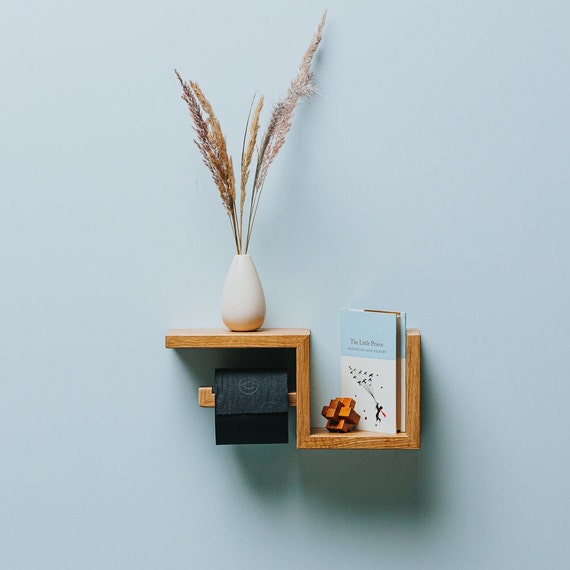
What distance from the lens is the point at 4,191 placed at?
→ 115 centimetres

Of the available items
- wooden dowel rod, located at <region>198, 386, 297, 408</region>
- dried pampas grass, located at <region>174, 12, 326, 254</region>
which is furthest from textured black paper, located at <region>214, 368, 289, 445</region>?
dried pampas grass, located at <region>174, 12, 326, 254</region>

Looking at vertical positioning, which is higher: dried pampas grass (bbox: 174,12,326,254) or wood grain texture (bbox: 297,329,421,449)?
dried pampas grass (bbox: 174,12,326,254)

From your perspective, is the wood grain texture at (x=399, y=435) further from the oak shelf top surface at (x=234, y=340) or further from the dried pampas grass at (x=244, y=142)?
the dried pampas grass at (x=244, y=142)

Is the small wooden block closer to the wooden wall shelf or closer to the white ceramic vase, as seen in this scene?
the wooden wall shelf

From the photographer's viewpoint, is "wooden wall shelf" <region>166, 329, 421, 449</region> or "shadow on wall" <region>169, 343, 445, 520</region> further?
"shadow on wall" <region>169, 343, 445, 520</region>

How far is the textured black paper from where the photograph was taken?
1.06 m

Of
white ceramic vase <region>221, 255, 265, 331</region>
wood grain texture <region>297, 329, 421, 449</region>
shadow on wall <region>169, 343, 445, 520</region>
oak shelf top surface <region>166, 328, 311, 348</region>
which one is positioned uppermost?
white ceramic vase <region>221, 255, 265, 331</region>

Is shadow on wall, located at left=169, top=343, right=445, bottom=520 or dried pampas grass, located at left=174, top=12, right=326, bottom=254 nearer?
dried pampas grass, located at left=174, top=12, right=326, bottom=254

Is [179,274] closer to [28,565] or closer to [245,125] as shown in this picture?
[245,125]

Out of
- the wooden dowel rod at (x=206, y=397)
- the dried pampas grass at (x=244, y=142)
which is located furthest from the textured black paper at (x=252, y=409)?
the dried pampas grass at (x=244, y=142)

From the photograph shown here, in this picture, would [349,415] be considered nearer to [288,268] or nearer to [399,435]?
[399,435]

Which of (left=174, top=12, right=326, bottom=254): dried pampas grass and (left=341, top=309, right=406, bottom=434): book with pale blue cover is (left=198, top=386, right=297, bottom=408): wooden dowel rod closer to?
(left=341, top=309, right=406, bottom=434): book with pale blue cover

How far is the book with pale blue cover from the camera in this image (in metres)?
1.08

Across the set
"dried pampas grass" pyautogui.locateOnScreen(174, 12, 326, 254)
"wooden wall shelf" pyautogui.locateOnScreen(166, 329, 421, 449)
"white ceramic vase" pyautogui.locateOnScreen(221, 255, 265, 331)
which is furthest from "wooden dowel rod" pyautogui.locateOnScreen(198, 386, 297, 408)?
"dried pampas grass" pyautogui.locateOnScreen(174, 12, 326, 254)
